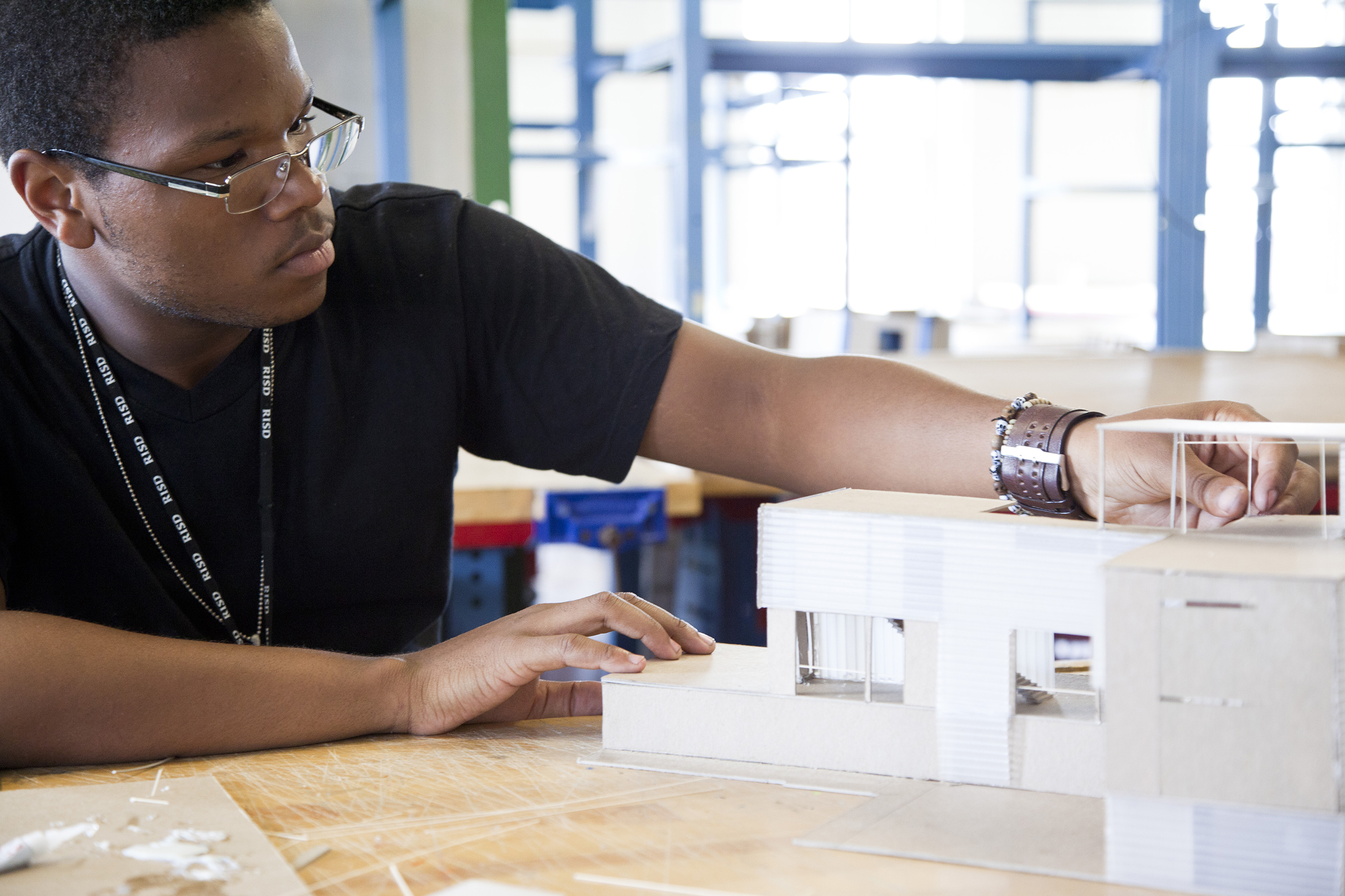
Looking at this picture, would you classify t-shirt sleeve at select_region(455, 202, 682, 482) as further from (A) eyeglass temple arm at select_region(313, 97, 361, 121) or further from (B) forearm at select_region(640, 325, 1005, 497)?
(A) eyeglass temple arm at select_region(313, 97, 361, 121)

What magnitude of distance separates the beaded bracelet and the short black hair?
713mm

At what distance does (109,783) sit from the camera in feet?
2.59

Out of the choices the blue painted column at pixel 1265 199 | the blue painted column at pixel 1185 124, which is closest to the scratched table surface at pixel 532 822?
the blue painted column at pixel 1185 124

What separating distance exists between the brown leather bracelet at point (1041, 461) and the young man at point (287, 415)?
17mm

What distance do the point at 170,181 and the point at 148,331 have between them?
166 millimetres

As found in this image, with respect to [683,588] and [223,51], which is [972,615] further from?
[683,588]

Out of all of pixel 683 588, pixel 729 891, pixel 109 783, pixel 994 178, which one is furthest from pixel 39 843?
pixel 994 178

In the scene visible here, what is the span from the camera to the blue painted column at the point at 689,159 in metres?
3.68

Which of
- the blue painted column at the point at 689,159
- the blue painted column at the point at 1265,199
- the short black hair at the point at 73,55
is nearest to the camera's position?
the short black hair at the point at 73,55

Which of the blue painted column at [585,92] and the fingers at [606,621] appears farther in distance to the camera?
the blue painted column at [585,92]

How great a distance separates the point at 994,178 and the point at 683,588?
7717 mm

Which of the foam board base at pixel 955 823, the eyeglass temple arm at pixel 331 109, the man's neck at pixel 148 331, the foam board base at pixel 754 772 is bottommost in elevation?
the foam board base at pixel 754 772

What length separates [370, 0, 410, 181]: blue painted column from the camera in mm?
3248

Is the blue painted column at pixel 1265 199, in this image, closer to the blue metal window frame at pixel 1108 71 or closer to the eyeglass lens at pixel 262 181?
the blue metal window frame at pixel 1108 71
